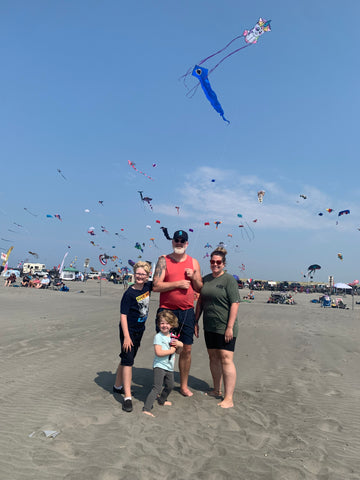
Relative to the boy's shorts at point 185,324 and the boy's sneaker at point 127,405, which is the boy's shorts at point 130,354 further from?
the boy's sneaker at point 127,405

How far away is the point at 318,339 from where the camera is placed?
966 cm

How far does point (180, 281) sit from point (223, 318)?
2.50 ft

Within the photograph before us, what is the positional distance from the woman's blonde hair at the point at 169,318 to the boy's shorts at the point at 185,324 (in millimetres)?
70

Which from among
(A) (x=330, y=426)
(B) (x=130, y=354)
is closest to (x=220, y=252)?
(B) (x=130, y=354)

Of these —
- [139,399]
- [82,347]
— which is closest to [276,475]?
[139,399]

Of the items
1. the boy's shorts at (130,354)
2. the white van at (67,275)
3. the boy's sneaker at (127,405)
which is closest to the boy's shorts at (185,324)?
the boy's shorts at (130,354)

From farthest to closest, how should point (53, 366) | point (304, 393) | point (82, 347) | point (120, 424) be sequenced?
point (82, 347) → point (53, 366) → point (304, 393) → point (120, 424)

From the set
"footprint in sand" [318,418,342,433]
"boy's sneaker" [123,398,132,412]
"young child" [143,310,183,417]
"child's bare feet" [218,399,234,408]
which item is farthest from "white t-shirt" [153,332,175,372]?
"footprint in sand" [318,418,342,433]

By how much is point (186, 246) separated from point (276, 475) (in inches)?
98.2

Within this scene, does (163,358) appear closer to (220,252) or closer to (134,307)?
(134,307)

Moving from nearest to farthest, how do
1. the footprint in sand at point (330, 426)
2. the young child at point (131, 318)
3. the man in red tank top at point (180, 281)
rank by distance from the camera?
the footprint in sand at point (330, 426)
the young child at point (131, 318)
the man in red tank top at point (180, 281)

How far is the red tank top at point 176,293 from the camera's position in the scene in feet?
13.2

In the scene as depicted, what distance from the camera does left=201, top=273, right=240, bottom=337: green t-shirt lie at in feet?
13.6

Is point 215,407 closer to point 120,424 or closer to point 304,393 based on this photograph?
point 120,424
